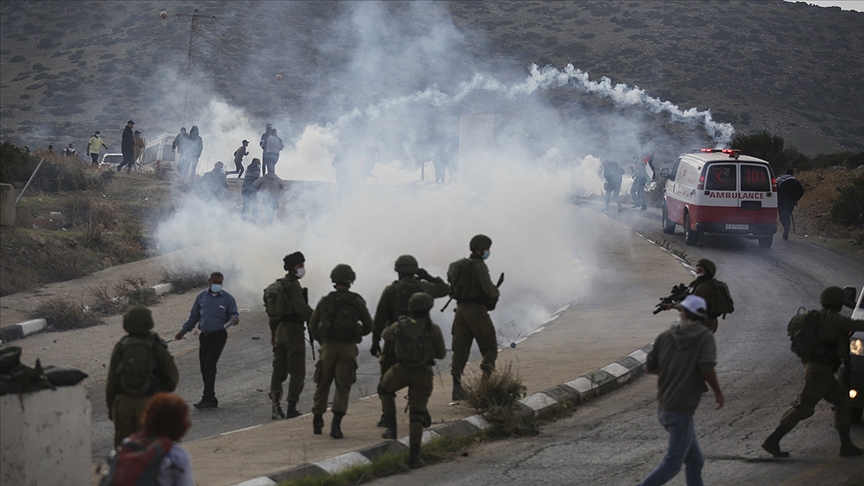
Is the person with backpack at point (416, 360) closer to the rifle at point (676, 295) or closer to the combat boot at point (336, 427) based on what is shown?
the combat boot at point (336, 427)

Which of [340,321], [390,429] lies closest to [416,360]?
[390,429]

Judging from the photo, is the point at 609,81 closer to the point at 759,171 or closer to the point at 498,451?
the point at 759,171

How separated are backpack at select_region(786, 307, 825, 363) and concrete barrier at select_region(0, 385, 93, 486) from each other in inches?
221

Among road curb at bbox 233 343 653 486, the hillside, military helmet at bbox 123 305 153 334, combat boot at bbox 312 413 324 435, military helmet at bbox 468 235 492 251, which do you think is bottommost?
road curb at bbox 233 343 653 486

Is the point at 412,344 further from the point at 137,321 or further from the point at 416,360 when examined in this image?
the point at 137,321

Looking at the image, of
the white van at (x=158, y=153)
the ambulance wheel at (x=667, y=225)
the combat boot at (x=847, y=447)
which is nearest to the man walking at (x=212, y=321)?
the combat boot at (x=847, y=447)

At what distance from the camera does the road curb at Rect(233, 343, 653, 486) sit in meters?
7.46

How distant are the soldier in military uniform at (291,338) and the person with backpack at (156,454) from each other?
5.35 metres

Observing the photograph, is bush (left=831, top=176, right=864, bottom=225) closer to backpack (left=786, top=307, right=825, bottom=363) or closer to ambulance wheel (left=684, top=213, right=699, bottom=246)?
ambulance wheel (left=684, top=213, right=699, bottom=246)

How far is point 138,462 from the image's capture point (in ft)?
13.9

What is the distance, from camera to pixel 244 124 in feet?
185

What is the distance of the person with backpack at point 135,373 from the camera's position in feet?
22.4

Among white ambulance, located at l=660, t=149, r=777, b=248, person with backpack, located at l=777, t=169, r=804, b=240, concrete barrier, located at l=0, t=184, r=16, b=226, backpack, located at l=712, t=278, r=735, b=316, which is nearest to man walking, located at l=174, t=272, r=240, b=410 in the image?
backpack, located at l=712, t=278, r=735, b=316

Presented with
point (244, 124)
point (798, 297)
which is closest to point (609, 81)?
point (244, 124)
